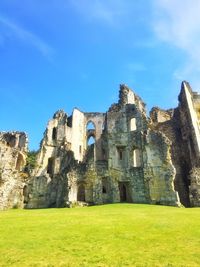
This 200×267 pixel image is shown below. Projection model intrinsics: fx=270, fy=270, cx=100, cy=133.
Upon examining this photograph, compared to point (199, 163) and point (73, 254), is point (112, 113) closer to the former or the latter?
point (199, 163)

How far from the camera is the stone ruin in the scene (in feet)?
95.1

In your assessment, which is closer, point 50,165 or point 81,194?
point 81,194

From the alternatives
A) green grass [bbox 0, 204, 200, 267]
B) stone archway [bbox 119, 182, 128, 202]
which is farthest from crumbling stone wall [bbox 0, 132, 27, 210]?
green grass [bbox 0, 204, 200, 267]

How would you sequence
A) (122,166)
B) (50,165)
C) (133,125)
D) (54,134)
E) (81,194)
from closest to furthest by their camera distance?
(122,166)
(81,194)
(133,125)
(50,165)
(54,134)

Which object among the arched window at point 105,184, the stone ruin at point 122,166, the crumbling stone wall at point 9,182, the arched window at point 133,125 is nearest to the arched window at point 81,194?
the stone ruin at point 122,166

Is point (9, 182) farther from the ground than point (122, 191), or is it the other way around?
point (9, 182)

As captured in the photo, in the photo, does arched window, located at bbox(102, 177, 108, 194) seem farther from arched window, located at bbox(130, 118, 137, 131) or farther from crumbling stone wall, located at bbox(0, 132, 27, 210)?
crumbling stone wall, located at bbox(0, 132, 27, 210)

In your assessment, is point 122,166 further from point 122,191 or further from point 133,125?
point 133,125

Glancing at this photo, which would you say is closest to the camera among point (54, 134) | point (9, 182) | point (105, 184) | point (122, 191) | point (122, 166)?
point (9, 182)

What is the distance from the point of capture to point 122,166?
31719mm

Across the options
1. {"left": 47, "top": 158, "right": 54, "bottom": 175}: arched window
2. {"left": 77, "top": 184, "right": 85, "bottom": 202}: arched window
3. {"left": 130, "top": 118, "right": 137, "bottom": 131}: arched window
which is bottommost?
{"left": 77, "top": 184, "right": 85, "bottom": 202}: arched window

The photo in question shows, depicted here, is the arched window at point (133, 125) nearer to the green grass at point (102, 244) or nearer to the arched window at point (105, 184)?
the arched window at point (105, 184)

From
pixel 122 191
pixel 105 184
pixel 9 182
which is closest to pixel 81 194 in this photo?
pixel 105 184

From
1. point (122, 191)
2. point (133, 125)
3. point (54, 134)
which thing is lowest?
point (122, 191)
